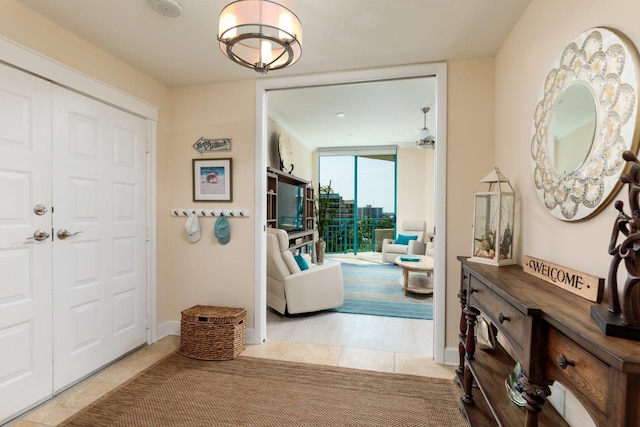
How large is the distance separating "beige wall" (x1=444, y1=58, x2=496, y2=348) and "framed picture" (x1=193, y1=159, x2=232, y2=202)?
1936mm

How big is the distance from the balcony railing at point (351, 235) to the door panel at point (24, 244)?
6.12 m

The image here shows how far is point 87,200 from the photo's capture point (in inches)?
87.4

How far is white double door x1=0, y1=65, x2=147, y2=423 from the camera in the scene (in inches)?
69.6

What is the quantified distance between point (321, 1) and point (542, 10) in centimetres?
118

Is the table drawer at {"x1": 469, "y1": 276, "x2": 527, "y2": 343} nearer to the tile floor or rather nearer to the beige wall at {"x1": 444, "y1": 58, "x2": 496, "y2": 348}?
the beige wall at {"x1": 444, "y1": 58, "x2": 496, "y2": 348}

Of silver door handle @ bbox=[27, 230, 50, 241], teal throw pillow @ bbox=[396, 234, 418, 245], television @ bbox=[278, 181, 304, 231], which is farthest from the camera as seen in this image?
teal throw pillow @ bbox=[396, 234, 418, 245]

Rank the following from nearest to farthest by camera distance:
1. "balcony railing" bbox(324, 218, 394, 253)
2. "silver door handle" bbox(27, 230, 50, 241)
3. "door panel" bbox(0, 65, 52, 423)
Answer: "door panel" bbox(0, 65, 52, 423) → "silver door handle" bbox(27, 230, 50, 241) → "balcony railing" bbox(324, 218, 394, 253)

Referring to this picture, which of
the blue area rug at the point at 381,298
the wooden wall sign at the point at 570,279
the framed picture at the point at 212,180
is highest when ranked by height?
the framed picture at the point at 212,180

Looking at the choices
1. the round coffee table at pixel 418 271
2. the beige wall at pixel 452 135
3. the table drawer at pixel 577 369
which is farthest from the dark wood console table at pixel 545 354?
the round coffee table at pixel 418 271

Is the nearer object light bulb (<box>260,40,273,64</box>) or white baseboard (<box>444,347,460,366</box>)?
light bulb (<box>260,40,273,64</box>)

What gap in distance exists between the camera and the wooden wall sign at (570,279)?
0.99 m

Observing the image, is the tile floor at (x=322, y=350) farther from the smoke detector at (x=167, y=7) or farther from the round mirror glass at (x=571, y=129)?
the smoke detector at (x=167, y=7)

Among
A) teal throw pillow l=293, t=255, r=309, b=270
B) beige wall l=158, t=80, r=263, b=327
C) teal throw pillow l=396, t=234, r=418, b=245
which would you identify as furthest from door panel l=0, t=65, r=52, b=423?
teal throw pillow l=396, t=234, r=418, b=245

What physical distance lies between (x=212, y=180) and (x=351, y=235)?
536cm
